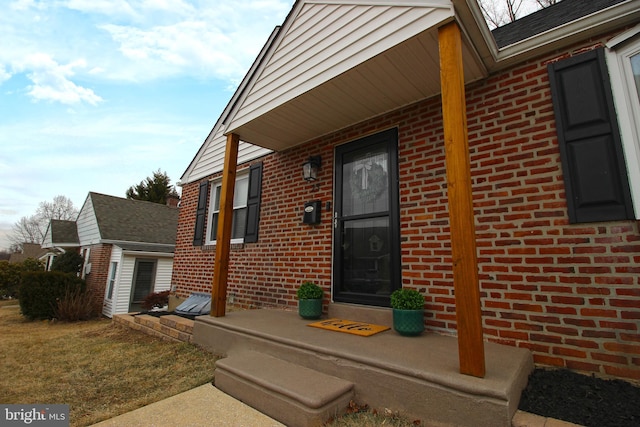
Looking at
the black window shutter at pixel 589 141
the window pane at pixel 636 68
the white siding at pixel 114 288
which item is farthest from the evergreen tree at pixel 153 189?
the window pane at pixel 636 68

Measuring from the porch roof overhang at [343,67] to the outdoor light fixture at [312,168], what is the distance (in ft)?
1.34

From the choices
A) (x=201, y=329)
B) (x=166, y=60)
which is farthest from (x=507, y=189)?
(x=166, y=60)

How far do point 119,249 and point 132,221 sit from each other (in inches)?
88.7

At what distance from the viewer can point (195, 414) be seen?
5.84ft

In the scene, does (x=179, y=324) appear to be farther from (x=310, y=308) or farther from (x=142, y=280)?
(x=142, y=280)

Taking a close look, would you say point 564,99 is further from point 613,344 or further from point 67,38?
point 67,38

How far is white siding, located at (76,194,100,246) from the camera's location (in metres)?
11.7

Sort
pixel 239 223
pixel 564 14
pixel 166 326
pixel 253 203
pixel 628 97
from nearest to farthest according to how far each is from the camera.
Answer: pixel 628 97
pixel 564 14
pixel 166 326
pixel 253 203
pixel 239 223

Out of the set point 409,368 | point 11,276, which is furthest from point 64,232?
point 409,368

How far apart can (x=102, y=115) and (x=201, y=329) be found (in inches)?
433

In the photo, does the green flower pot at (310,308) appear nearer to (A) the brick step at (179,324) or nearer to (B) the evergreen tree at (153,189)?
(A) the brick step at (179,324)

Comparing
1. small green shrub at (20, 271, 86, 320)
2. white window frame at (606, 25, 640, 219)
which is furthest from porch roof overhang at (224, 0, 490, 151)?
small green shrub at (20, 271, 86, 320)

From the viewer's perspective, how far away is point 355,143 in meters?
3.75

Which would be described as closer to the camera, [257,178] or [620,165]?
[620,165]
